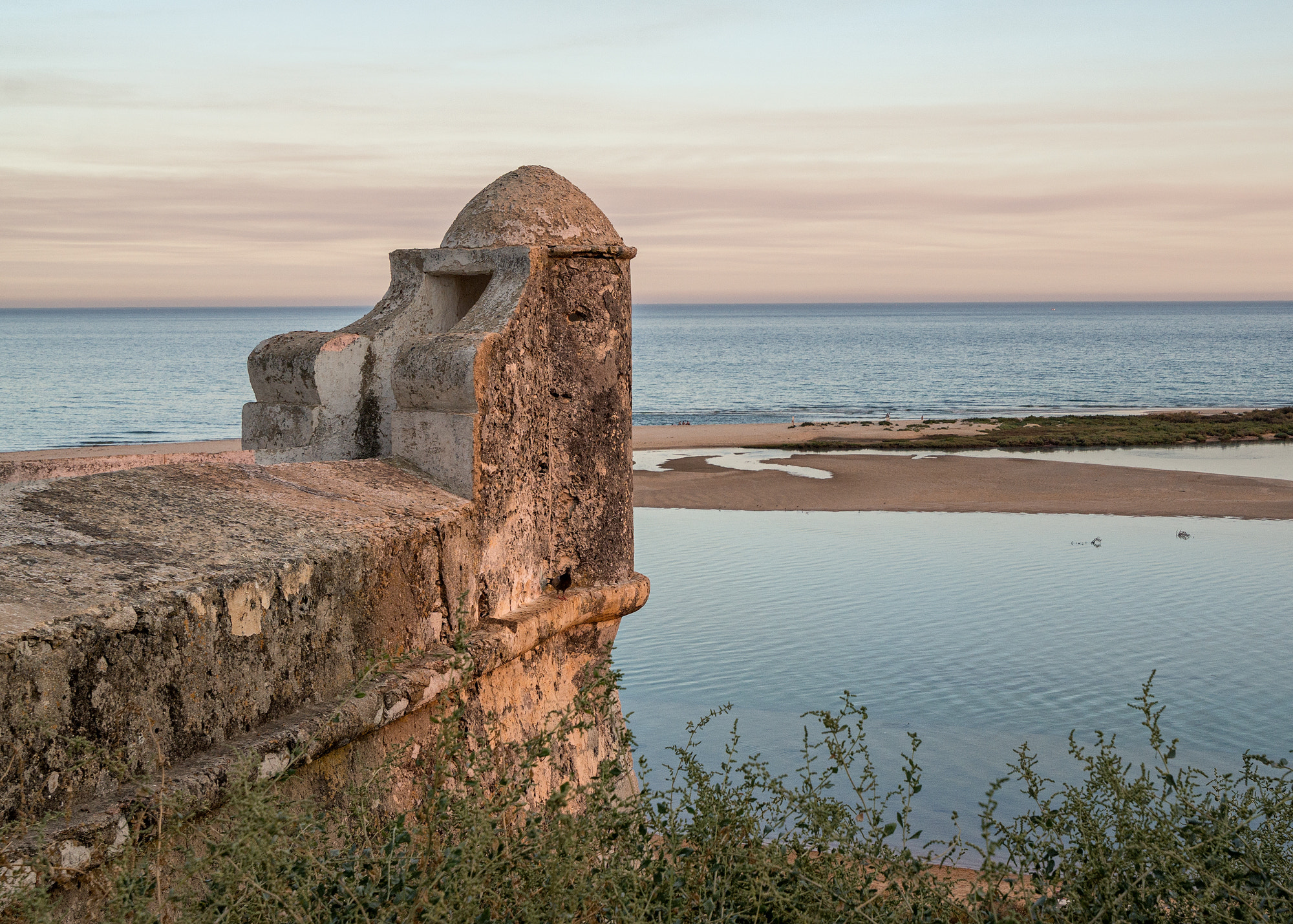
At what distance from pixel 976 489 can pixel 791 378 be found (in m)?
43.1

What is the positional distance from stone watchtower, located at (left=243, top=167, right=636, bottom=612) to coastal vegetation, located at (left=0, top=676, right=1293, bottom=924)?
1161 millimetres

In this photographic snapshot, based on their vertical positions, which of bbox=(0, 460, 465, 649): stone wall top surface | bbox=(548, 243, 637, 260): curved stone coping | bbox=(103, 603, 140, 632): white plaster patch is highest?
bbox=(548, 243, 637, 260): curved stone coping

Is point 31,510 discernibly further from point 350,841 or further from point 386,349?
point 386,349

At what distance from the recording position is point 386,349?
198 inches

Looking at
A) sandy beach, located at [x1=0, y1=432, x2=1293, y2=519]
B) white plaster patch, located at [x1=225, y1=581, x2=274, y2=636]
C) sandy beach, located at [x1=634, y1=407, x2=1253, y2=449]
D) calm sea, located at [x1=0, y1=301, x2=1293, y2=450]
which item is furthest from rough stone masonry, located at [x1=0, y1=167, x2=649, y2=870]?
calm sea, located at [x1=0, y1=301, x2=1293, y2=450]

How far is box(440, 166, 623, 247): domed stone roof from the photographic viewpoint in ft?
16.1

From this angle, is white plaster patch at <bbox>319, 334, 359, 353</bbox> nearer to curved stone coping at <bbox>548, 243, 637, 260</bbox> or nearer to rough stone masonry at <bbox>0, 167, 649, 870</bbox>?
rough stone masonry at <bbox>0, 167, 649, 870</bbox>

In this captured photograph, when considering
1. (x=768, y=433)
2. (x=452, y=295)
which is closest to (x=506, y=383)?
(x=452, y=295)

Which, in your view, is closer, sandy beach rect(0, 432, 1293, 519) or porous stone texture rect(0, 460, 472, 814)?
porous stone texture rect(0, 460, 472, 814)

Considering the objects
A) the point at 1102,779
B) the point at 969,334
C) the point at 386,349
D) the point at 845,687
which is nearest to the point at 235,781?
the point at 1102,779

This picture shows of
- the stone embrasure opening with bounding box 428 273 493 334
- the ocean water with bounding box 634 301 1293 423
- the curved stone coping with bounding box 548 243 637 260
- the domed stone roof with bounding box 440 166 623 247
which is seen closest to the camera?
the curved stone coping with bounding box 548 243 637 260

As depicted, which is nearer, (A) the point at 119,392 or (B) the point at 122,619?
(B) the point at 122,619

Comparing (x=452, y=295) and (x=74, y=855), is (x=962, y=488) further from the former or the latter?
(x=74, y=855)

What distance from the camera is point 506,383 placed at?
14.5ft
